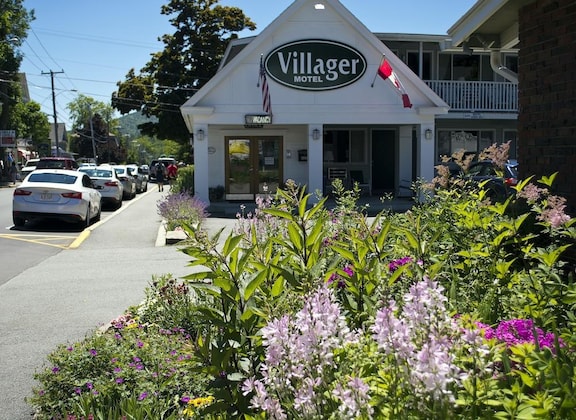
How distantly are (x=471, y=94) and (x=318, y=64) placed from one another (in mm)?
8344

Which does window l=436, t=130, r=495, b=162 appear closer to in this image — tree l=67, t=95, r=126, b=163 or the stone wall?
the stone wall

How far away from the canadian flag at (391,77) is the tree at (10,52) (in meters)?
34.5

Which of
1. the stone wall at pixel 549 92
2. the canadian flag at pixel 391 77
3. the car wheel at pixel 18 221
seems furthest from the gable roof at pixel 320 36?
the stone wall at pixel 549 92

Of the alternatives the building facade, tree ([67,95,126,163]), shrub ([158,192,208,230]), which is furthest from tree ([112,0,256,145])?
tree ([67,95,126,163])

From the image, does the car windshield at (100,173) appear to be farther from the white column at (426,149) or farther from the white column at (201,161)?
the white column at (426,149)

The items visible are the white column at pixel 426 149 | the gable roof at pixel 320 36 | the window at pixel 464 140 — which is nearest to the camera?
the gable roof at pixel 320 36

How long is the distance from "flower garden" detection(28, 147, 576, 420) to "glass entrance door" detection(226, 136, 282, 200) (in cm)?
1855

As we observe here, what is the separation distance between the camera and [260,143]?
24.0 metres

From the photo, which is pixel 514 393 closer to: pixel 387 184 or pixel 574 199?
pixel 574 199

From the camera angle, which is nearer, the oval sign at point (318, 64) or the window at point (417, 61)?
the oval sign at point (318, 64)

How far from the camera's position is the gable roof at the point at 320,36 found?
21406 mm

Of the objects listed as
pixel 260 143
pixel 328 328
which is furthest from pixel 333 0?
pixel 328 328

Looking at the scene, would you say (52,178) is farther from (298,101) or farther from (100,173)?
(298,101)

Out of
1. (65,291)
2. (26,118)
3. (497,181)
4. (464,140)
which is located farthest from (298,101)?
(26,118)
